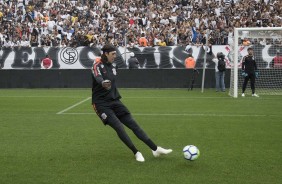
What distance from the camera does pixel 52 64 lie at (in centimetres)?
3002

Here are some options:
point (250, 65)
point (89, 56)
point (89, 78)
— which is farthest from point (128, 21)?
point (250, 65)

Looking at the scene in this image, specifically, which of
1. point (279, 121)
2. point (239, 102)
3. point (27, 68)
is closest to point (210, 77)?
point (239, 102)

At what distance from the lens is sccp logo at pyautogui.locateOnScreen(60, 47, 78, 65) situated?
98.4 feet

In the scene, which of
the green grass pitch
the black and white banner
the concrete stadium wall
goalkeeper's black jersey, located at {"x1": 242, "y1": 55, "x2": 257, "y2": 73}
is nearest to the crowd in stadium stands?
the black and white banner

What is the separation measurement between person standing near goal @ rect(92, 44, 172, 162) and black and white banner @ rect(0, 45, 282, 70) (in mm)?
20082

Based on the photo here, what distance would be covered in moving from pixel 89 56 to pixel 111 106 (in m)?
20.9

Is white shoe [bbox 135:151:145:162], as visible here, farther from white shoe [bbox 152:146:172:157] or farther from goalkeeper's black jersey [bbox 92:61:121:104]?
goalkeeper's black jersey [bbox 92:61:121:104]

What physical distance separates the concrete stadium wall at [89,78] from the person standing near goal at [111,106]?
19.1m

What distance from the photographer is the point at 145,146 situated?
34.9 ft

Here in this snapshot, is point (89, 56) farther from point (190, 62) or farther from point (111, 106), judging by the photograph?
→ point (111, 106)

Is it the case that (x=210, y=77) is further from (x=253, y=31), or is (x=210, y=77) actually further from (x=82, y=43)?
(x=82, y=43)

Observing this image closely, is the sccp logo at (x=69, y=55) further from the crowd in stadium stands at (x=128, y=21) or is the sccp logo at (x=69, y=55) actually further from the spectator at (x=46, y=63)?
the crowd in stadium stands at (x=128, y=21)

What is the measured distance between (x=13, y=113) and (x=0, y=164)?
8158mm

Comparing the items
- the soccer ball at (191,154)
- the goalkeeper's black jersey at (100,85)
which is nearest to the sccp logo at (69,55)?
the goalkeeper's black jersey at (100,85)
